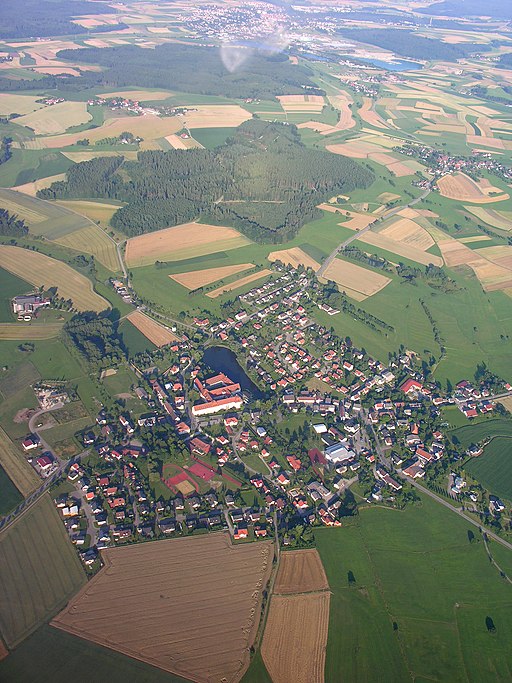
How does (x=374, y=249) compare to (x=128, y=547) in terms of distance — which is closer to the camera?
(x=128, y=547)

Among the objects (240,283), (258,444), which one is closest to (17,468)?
(258,444)

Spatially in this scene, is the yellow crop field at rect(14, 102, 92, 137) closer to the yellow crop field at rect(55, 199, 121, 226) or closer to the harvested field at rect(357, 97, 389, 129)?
the yellow crop field at rect(55, 199, 121, 226)

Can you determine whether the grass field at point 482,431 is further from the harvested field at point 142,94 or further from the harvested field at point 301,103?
the harvested field at point 142,94

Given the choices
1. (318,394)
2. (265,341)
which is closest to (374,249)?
(265,341)

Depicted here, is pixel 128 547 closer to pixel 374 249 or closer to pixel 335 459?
pixel 335 459

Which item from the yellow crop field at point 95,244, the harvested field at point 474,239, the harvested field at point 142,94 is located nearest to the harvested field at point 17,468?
the yellow crop field at point 95,244

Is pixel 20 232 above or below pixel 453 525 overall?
above

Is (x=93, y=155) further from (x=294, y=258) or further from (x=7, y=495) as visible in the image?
(x=7, y=495)
